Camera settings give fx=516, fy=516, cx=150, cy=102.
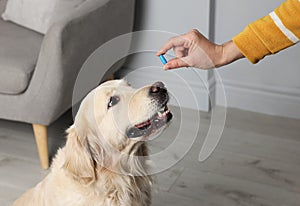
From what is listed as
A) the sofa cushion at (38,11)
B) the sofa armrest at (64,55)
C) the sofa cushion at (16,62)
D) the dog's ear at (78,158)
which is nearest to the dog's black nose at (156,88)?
the dog's ear at (78,158)

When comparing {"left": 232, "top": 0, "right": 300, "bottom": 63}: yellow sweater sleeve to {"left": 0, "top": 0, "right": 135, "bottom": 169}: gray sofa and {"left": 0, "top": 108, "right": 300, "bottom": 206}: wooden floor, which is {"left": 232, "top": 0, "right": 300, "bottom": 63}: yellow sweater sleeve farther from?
{"left": 0, "top": 0, "right": 135, "bottom": 169}: gray sofa

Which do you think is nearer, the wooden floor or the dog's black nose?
the dog's black nose

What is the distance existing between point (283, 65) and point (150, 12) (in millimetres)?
734

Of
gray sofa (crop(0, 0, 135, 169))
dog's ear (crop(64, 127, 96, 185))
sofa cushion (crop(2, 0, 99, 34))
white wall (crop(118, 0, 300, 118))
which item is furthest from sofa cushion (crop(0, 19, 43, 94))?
dog's ear (crop(64, 127, 96, 185))

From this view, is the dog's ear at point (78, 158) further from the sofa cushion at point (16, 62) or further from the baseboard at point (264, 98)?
the baseboard at point (264, 98)

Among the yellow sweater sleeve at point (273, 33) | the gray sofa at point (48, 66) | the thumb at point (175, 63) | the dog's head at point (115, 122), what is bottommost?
the gray sofa at point (48, 66)

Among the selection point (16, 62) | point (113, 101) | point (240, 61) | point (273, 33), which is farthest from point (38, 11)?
point (273, 33)

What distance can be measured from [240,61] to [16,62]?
3.69 ft

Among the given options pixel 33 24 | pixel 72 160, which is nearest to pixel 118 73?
pixel 33 24

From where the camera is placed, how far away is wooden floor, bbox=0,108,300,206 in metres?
2.09

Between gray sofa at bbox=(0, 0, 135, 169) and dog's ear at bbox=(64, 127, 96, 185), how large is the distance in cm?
72

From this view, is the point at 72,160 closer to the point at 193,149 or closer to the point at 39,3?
the point at 193,149

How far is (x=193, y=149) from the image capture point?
93.0 inches

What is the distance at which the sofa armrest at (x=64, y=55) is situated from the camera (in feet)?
6.81
